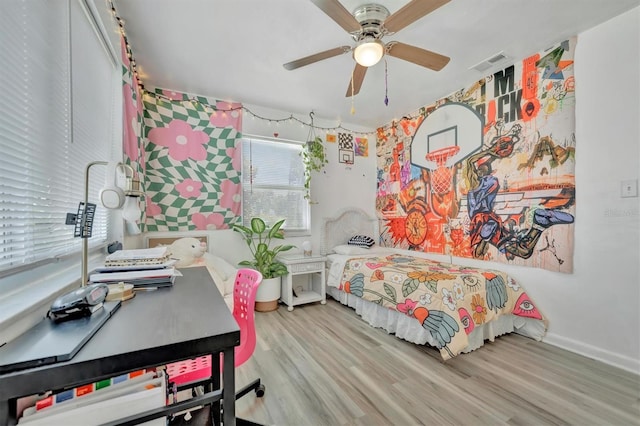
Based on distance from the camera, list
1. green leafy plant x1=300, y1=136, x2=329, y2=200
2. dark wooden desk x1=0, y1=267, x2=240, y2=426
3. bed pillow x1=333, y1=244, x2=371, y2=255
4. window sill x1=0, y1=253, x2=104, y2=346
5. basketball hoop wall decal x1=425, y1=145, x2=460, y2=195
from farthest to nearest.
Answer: green leafy plant x1=300, y1=136, x2=329, y2=200
bed pillow x1=333, y1=244, x2=371, y2=255
basketball hoop wall decal x1=425, y1=145, x2=460, y2=195
window sill x1=0, y1=253, x2=104, y2=346
dark wooden desk x1=0, y1=267, x2=240, y2=426

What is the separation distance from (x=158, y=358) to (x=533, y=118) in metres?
3.24

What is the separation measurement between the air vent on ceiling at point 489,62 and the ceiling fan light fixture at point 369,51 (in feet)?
4.43

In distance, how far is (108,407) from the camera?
2.17 ft

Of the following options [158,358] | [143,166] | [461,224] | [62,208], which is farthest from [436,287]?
[143,166]

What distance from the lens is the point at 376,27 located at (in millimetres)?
1847

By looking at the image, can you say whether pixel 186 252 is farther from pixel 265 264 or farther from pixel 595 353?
pixel 595 353

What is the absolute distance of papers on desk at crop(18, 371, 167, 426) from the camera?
60 cm

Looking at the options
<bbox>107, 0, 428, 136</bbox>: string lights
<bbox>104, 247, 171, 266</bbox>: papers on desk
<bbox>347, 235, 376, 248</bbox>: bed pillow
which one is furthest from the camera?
<bbox>347, 235, 376, 248</bbox>: bed pillow

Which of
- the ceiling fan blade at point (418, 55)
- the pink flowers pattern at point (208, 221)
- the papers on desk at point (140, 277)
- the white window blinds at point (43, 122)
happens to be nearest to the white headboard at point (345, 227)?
the pink flowers pattern at point (208, 221)

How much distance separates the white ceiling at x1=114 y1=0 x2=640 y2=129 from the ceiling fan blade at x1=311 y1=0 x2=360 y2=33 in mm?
216

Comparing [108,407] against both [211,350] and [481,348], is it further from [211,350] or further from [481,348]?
[481,348]

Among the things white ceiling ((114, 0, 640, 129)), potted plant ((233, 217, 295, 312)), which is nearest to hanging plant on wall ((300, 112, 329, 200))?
white ceiling ((114, 0, 640, 129))

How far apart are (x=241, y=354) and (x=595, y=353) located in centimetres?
268

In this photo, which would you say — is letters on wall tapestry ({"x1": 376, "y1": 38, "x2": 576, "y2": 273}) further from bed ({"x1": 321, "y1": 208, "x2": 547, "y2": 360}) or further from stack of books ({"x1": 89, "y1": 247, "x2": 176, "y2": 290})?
stack of books ({"x1": 89, "y1": 247, "x2": 176, "y2": 290})
